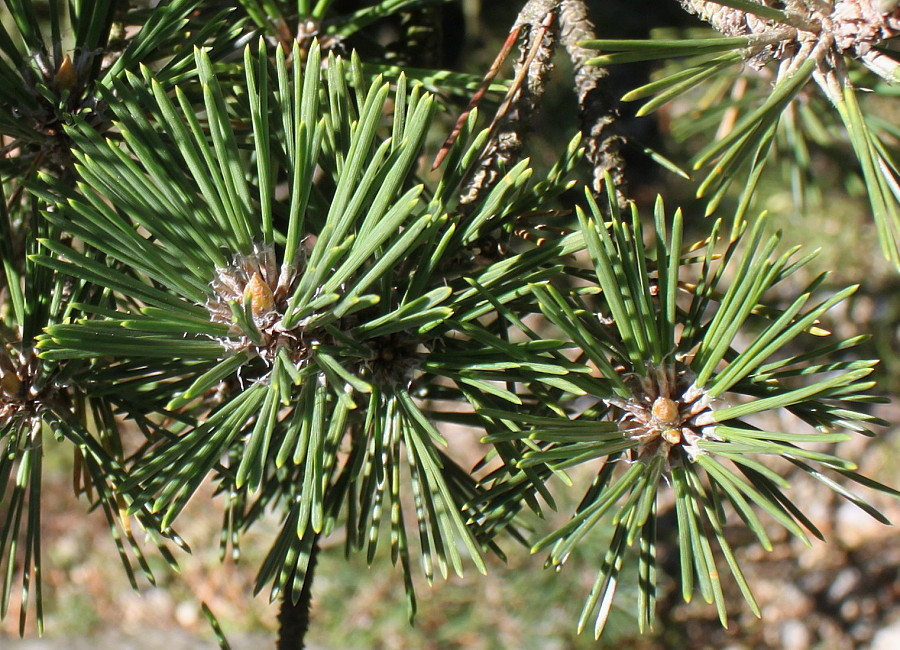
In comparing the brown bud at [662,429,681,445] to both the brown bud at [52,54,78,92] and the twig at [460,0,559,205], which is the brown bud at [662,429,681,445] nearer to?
the twig at [460,0,559,205]

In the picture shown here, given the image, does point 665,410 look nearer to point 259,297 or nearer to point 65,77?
point 259,297

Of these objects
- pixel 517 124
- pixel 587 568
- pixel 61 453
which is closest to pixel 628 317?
pixel 517 124

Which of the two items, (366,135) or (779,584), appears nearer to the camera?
(366,135)

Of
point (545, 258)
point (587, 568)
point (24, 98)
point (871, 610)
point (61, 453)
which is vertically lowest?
point (871, 610)

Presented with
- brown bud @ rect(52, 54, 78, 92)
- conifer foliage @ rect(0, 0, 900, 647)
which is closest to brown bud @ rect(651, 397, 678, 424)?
conifer foliage @ rect(0, 0, 900, 647)

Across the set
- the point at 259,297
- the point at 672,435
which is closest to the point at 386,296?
the point at 259,297

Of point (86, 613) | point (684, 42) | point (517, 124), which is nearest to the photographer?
point (684, 42)

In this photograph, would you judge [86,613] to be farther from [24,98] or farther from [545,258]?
[545,258]

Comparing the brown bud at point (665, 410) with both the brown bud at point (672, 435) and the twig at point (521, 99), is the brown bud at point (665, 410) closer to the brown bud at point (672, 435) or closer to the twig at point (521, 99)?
the brown bud at point (672, 435)
